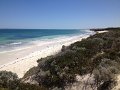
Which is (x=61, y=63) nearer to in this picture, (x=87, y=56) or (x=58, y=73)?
(x=58, y=73)

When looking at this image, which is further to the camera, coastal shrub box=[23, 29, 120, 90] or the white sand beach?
the white sand beach

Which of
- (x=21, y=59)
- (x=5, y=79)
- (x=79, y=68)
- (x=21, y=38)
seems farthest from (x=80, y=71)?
(x=21, y=38)

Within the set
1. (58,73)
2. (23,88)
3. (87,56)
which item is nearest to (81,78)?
(58,73)

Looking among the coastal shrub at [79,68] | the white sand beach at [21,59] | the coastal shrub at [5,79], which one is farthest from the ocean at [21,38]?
the coastal shrub at [5,79]

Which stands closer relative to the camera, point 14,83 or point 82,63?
point 14,83

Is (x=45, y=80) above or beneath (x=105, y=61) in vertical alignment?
beneath

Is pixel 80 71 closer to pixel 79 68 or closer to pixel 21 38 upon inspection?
pixel 79 68

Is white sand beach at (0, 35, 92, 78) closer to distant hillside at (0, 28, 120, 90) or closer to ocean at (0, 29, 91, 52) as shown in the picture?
distant hillside at (0, 28, 120, 90)

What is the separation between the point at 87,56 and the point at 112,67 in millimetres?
2045

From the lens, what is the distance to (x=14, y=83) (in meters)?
7.29

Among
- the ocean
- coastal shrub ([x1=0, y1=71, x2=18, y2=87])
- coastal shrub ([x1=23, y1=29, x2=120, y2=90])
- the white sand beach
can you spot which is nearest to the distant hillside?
coastal shrub ([x1=23, y1=29, x2=120, y2=90])

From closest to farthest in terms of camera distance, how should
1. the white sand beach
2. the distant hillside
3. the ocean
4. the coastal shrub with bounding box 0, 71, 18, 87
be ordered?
the coastal shrub with bounding box 0, 71, 18, 87
the distant hillside
the white sand beach
the ocean

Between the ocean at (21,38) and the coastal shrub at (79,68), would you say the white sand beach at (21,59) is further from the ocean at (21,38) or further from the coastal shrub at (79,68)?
the ocean at (21,38)

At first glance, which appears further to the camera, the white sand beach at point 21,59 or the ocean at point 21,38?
the ocean at point 21,38
